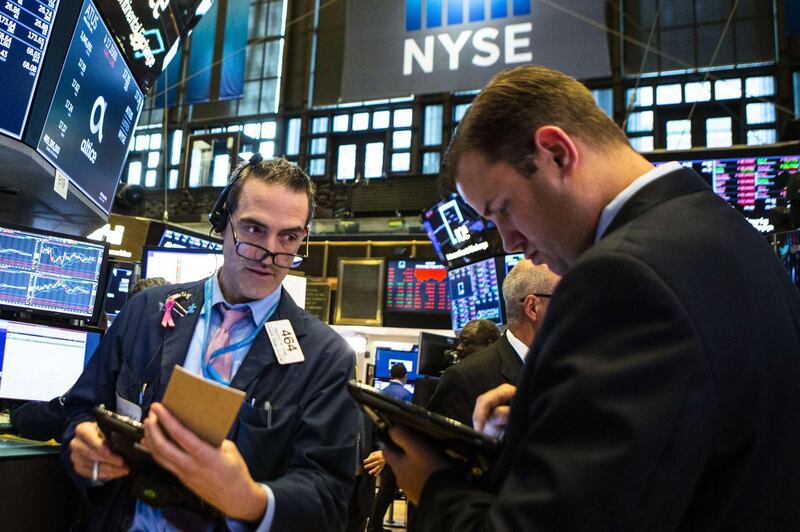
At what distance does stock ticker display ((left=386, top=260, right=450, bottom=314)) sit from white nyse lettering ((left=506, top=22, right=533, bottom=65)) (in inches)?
200

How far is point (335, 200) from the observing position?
49.7 feet

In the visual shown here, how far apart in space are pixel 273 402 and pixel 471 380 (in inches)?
53.8

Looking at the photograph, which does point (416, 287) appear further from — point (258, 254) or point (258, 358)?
point (258, 358)

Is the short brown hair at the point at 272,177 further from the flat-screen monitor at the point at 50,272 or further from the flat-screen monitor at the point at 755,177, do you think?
the flat-screen monitor at the point at 755,177

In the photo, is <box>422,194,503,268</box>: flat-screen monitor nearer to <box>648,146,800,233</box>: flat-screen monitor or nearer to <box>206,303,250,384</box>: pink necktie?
<box>648,146,800,233</box>: flat-screen monitor

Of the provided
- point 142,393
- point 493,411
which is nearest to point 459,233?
point 142,393

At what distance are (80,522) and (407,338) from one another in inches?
356

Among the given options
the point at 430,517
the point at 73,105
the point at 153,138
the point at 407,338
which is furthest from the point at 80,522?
the point at 153,138

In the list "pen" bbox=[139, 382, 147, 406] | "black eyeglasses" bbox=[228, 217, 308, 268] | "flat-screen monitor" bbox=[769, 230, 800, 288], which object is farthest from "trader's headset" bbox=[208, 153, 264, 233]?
"flat-screen monitor" bbox=[769, 230, 800, 288]

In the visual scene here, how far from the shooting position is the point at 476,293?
5984 mm

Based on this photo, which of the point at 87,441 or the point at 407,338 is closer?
the point at 87,441

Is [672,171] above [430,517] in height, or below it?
above

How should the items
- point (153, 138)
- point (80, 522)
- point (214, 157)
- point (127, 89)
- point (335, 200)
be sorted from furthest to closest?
1. point (153, 138)
2. point (214, 157)
3. point (335, 200)
4. point (127, 89)
5. point (80, 522)

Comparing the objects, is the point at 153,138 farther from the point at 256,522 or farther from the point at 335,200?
the point at 256,522
